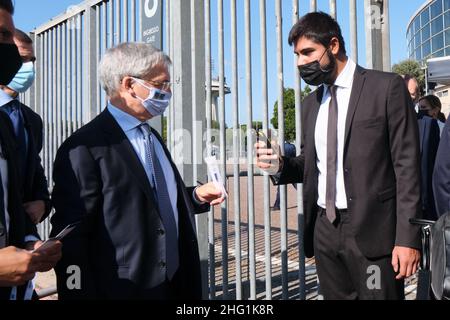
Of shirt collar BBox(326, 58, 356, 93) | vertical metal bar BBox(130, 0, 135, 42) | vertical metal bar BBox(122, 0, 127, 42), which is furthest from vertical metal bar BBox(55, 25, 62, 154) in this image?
shirt collar BBox(326, 58, 356, 93)

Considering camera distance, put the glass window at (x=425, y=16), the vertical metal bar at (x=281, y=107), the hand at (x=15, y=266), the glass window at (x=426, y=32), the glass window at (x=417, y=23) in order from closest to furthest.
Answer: the hand at (x=15, y=266) → the vertical metal bar at (x=281, y=107) → the glass window at (x=425, y=16) → the glass window at (x=426, y=32) → the glass window at (x=417, y=23)

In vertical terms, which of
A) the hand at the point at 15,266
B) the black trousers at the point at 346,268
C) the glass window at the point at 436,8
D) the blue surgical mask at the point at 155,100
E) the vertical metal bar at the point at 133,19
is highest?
the glass window at the point at 436,8

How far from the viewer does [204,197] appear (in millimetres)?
2629

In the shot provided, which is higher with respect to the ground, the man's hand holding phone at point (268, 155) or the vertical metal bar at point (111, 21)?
the vertical metal bar at point (111, 21)

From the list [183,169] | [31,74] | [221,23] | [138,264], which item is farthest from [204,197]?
[31,74]

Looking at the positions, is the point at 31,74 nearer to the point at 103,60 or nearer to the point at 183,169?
the point at 183,169

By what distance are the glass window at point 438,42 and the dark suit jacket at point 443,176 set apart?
1861 inches

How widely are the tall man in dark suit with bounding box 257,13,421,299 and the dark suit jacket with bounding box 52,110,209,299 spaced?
0.78m

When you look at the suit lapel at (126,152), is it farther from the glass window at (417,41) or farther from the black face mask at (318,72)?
the glass window at (417,41)

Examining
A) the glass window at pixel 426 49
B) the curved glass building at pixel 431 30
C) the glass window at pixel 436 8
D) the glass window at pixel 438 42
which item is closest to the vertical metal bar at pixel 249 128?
the curved glass building at pixel 431 30

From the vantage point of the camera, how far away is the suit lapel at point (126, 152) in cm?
227

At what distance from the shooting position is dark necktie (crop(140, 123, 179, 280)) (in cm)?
237

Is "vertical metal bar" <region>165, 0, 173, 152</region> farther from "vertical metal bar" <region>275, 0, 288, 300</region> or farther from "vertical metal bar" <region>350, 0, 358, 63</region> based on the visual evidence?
"vertical metal bar" <region>350, 0, 358, 63</region>

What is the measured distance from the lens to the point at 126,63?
7.91ft
